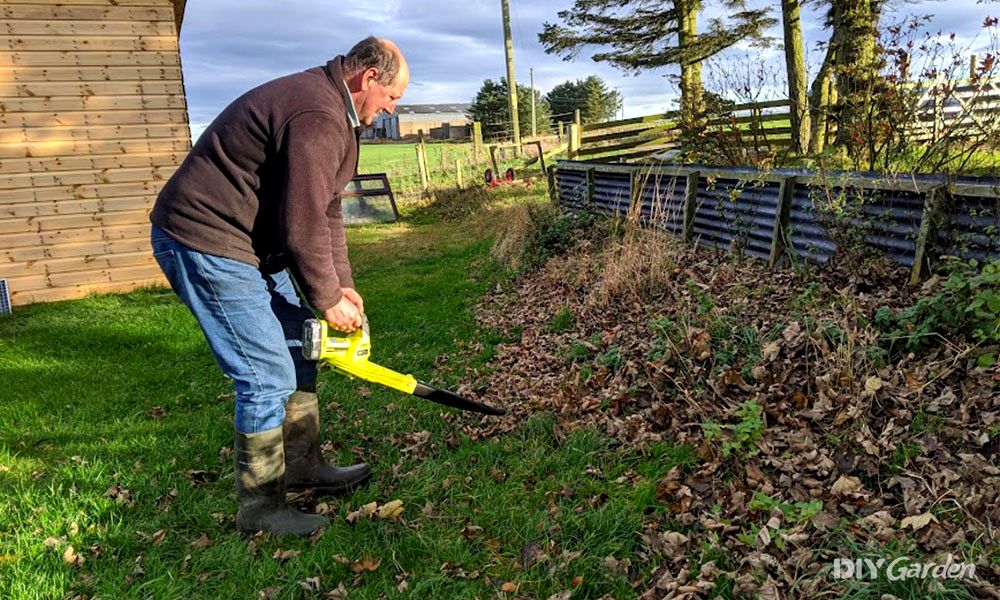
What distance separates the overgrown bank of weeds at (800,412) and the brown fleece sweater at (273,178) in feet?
6.51

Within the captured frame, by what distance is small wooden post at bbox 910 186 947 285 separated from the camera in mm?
4047

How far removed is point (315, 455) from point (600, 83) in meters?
48.3

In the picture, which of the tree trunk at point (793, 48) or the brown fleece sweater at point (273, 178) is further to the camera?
the tree trunk at point (793, 48)

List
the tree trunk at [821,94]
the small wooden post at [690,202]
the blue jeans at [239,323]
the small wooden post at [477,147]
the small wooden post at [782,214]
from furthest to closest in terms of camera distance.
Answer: the small wooden post at [477,147] < the tree trunk at [821,94] < the small wooden post at [690,202] < the small wooden post at [782,214] < the blue jeans at [239,323]

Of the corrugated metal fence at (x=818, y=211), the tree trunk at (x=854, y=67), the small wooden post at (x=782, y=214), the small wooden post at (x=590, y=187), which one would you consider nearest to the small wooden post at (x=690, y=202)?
the corrugated metal fence at (x=818, y=211)

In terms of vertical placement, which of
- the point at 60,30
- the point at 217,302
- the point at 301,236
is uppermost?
the point at 60,30

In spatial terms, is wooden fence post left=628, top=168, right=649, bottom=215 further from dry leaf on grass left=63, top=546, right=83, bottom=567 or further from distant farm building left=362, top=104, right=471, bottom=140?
distant farm building left=362, top=104, right=471, bottom=140

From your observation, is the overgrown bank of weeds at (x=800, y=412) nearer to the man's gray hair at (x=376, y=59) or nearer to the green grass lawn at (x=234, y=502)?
the green grass lawn at (x=234, y=502)

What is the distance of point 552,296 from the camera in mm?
6656

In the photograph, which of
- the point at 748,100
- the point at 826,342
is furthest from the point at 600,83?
the point at 826,342

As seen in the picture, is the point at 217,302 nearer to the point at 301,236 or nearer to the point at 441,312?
the point at 301,236

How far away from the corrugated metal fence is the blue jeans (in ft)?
13.0

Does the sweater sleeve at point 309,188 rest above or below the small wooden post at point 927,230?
above

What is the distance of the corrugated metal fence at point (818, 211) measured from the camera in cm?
395
